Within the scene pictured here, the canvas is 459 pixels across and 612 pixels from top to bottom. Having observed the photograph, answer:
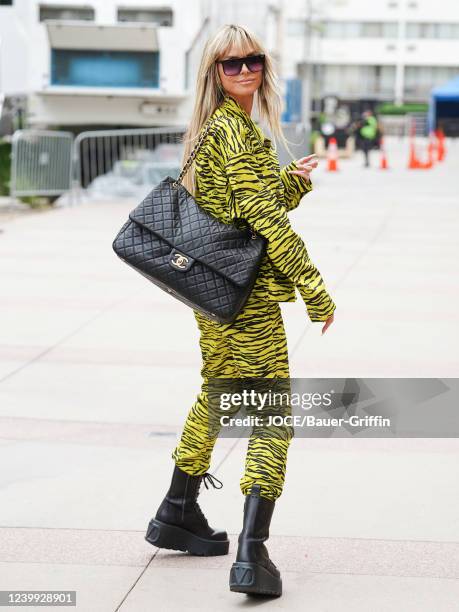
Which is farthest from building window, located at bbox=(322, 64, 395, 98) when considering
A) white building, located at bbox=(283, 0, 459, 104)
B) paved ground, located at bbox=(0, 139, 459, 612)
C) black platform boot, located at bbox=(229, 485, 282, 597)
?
black platform boot, located at bbox=(229, 485, 282, 597)

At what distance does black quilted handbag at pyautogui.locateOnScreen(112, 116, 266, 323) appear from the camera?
12.0 feet

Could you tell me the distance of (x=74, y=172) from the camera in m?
18.2

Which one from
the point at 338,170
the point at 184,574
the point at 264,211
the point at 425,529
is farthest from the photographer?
the point at 338,170

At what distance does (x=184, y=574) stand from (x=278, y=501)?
2.81 ft

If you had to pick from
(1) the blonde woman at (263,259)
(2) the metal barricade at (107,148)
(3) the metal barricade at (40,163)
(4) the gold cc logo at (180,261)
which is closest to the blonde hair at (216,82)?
(1) the blonde woman at (263,259)

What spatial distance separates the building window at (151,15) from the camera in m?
18.8

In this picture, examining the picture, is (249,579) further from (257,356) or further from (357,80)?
(357,80)

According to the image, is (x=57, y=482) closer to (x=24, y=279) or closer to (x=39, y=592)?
(x=39, y=592)

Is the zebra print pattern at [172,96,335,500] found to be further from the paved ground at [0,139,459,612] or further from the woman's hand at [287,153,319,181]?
the paved ground at [0,139,459,612]

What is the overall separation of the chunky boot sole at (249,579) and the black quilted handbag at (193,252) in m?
0.76

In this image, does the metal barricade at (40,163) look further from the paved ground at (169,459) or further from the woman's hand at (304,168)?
the woman's hand at (304,168)

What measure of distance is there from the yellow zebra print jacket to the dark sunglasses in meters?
0.09

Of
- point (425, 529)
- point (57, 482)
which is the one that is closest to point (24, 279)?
point (57, 482)

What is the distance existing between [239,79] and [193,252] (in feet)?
1.95
